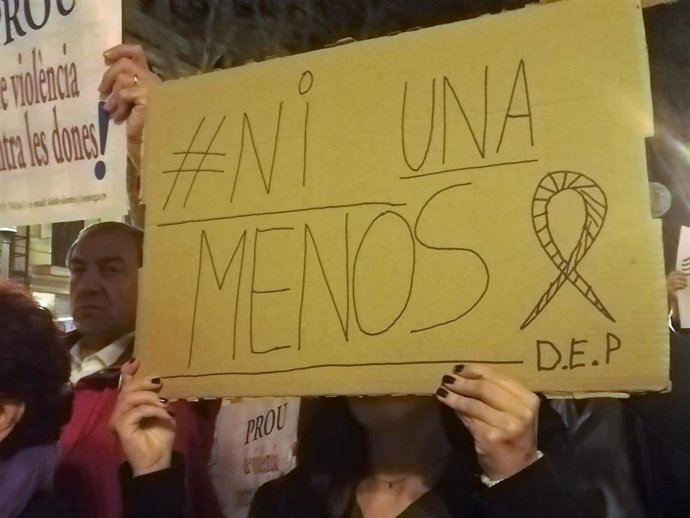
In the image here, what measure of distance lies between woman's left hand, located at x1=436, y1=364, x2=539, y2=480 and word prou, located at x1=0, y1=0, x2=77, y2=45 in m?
0.88

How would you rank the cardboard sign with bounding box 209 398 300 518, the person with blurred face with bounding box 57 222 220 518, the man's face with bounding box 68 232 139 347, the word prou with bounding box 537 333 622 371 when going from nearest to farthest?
the word prou with bounding box 537 333 622 371 → the person with blurred face with bounding box 57 222 220 518 → the cardboard sign with bounding box 209 398 300 518 → the man's face with bounding box 68 232 139 347

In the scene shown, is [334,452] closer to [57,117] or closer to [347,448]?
[347,448]

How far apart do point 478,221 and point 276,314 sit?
27 cm

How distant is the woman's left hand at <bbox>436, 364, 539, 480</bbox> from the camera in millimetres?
733

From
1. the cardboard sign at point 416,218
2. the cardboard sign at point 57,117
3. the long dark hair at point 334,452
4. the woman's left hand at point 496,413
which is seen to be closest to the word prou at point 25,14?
the cardboard sign at point 57,117

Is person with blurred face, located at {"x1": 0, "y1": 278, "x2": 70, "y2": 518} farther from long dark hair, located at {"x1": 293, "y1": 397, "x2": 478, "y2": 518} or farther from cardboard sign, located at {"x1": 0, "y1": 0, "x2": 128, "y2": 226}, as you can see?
long dark hair, located at {"x1": 293, "y1": 397, "x2": 478, "y2": 518}

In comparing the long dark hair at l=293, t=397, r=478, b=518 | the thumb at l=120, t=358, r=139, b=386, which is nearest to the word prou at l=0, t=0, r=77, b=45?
the thumb at l=120, t=358, r=139, b=386

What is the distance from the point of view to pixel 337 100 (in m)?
0.90

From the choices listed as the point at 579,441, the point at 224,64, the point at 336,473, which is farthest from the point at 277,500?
the point at 224,64

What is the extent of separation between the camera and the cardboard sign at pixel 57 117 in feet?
3.73

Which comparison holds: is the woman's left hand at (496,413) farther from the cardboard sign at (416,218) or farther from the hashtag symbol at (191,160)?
the hashtag symbol at (191,160)

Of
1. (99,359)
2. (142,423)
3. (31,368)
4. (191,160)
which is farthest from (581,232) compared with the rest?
(99,359)

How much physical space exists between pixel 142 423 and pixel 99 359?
0.66 metres

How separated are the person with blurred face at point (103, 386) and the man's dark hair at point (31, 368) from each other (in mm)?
167
